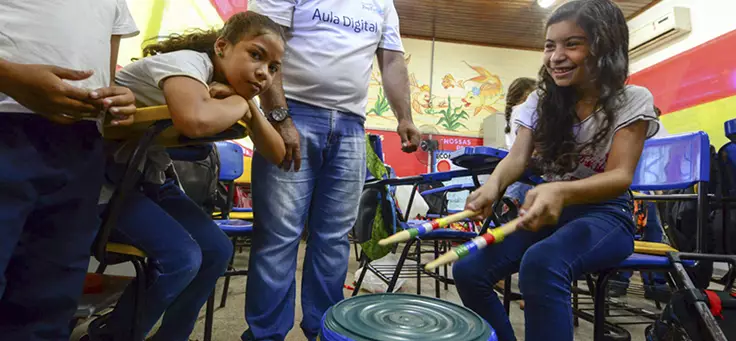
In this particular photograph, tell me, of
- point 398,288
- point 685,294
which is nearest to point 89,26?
point 685,294

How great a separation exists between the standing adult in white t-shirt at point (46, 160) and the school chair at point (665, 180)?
135 cm

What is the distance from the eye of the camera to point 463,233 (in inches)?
74.0

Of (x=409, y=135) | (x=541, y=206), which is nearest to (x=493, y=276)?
(x=541, y=206)

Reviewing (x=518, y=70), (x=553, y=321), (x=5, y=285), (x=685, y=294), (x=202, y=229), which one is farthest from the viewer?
(x=518, y=70)

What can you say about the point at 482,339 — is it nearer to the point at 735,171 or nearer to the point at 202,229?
the point at 202,229

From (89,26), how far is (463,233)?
1.59 m

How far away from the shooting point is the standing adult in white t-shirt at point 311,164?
3.89ft

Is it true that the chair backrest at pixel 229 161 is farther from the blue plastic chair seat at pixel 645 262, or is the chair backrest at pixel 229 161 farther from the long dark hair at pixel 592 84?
the blue plastic chair seat at pixel 645 262

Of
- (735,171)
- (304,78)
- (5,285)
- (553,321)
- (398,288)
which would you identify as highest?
(304,78)

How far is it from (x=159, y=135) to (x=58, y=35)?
31 centimetres

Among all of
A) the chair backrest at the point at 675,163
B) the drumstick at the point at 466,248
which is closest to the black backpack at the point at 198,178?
the drumstick at the point at 466,248

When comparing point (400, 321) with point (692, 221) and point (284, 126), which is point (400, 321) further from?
point (692, 221)

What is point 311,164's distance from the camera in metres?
1.29

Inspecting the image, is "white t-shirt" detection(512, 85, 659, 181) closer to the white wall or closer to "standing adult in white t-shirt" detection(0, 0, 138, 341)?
"standing adult in white t-shirt" detection(0, 0, 138, 341)
